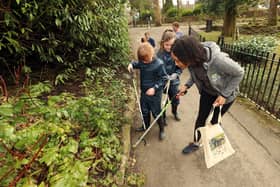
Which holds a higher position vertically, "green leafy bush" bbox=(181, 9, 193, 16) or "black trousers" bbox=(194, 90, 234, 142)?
"green leafy bush" bbox=(181, 9, 193, 16)

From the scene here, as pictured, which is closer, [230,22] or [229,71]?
[229,71]

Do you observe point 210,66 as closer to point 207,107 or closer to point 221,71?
point 221,71

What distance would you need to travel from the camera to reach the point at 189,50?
1.62 meters

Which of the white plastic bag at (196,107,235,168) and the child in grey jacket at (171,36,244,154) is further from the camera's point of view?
the white plastic bag at (196,107,235,168)

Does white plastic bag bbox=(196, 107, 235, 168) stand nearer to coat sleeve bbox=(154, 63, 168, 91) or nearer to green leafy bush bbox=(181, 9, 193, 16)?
coat sleeve bbox=(154, 63, 168, 91)

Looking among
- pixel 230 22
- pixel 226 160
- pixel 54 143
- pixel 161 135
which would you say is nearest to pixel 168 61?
pixel 161 135

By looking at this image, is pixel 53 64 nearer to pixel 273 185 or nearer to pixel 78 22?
pixel 78 22

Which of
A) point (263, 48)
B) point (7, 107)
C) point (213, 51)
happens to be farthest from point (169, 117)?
point (263, 48)

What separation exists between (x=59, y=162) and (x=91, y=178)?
0.43 m

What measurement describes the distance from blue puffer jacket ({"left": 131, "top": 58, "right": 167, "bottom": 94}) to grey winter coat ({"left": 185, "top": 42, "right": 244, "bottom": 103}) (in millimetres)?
800

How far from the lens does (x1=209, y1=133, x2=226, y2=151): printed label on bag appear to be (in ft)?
6.44

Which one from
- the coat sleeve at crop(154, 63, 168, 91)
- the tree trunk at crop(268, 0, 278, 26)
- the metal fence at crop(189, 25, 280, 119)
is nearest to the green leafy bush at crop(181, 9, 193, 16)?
the tree trunk at crop(268, 0, 278, 26)

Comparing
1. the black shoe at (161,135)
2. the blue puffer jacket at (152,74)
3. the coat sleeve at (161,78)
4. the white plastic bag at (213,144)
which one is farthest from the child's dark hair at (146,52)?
the black shoe at (161,135)

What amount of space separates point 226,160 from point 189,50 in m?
1.69
